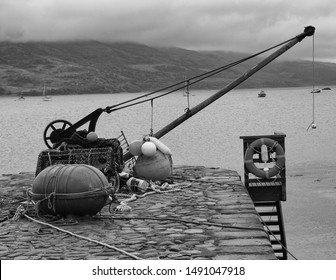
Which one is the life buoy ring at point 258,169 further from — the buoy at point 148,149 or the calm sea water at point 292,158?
the calm sea water at point 292,158

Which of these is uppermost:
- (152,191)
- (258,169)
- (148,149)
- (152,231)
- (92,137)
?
(92,137)

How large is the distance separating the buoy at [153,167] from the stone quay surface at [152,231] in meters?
1.00

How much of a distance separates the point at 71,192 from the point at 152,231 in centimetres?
159

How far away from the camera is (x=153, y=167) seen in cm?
1326

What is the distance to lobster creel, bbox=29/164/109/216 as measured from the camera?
962 centimetres

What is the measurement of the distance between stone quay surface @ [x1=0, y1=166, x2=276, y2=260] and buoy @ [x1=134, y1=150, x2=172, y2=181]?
100 cm

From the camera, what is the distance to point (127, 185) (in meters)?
12.8

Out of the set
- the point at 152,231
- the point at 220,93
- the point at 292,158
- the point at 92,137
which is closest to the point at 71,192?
the point at 152,231

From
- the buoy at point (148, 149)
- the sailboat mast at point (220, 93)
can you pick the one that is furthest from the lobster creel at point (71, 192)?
the sailboat mast at point (220, 93)

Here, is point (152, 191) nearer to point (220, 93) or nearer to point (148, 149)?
point (148, 149)

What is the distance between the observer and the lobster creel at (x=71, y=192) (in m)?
9.62

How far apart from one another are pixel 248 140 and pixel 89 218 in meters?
6.02
